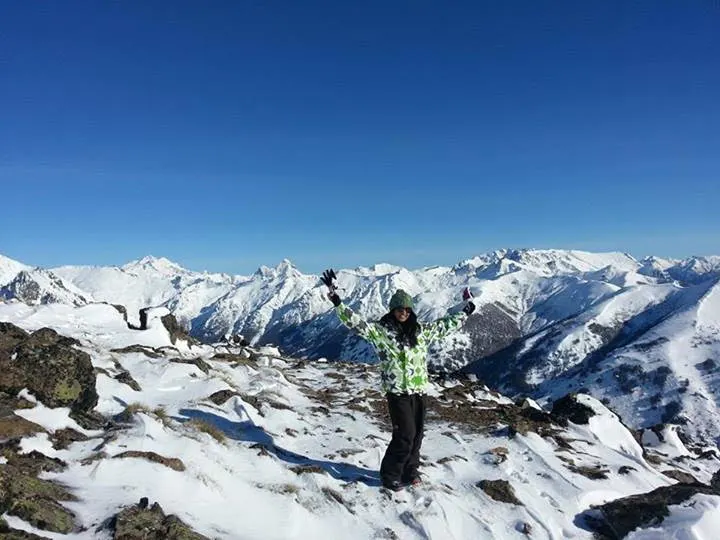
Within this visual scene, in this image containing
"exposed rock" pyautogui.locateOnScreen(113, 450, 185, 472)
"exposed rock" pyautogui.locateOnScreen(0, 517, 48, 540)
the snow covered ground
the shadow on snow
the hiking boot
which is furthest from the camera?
the shadow on snow

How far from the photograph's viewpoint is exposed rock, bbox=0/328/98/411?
502 inches

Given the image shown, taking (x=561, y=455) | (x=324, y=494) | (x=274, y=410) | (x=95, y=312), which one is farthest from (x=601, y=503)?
(x=95, y=312)

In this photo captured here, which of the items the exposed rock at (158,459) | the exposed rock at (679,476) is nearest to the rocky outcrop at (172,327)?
the exposed rock at (158,459)

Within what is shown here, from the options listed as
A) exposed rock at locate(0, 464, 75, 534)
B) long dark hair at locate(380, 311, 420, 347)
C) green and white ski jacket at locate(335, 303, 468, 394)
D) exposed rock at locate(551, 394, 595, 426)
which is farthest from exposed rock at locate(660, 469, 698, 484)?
exposed rock at locate(0, 464, 75, 534)

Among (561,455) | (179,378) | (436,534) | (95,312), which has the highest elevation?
(95,312)

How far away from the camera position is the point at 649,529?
396 inches

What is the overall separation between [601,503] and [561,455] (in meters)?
3.02

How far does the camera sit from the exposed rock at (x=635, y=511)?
34.7ft

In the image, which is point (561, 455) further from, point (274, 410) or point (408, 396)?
point (274, 410)

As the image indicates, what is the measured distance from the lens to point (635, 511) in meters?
11.1

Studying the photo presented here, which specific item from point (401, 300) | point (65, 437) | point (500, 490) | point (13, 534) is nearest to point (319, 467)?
point (500, 490)

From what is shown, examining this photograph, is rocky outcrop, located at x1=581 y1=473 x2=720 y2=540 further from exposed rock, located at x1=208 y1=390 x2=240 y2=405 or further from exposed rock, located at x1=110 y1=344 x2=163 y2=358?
exposed rock, located at x1=110 y1=344 x2=163 y2=358

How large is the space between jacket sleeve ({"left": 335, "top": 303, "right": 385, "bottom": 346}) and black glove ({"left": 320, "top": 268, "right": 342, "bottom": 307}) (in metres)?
0.21

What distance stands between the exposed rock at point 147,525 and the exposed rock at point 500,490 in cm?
684
